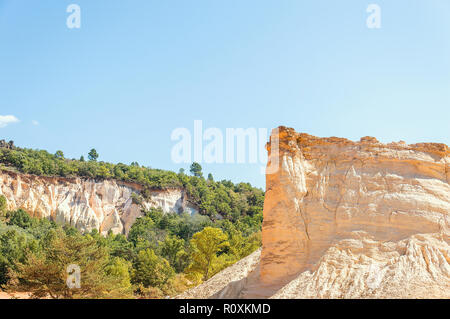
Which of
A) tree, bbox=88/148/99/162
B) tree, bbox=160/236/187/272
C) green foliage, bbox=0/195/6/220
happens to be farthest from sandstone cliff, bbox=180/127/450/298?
tree, bbox=88/148/99/162

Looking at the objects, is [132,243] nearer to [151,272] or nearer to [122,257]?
[122,257]

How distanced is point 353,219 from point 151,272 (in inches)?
1250

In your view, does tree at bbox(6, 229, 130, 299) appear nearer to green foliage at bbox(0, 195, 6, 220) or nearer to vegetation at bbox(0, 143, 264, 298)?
vegetation at bbox(0, 143, 264, 298)

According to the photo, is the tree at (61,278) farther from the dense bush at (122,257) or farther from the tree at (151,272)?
the tree at (151,272)

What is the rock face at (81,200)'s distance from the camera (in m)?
66.6

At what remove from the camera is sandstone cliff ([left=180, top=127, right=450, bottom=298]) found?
1283 cm

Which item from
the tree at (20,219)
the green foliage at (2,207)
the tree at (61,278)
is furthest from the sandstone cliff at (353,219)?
the green foliage at (2,207)

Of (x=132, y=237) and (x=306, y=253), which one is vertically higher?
(x=306, y=253)

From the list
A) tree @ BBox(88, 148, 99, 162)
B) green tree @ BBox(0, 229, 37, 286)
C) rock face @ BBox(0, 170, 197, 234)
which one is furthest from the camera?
tree @ BBox(88, 148, 99, 162)

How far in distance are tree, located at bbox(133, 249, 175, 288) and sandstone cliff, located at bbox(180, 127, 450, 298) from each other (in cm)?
2732

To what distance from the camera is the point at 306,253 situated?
47.0 ft
